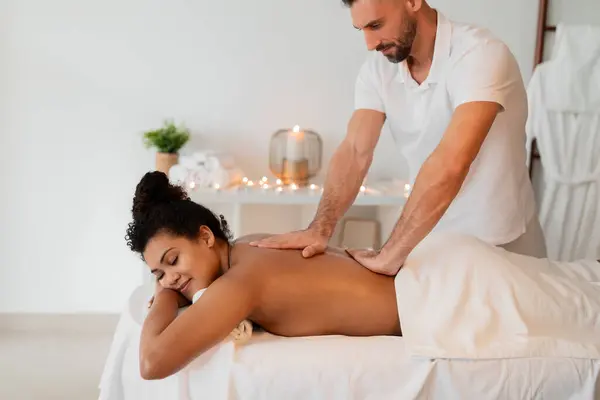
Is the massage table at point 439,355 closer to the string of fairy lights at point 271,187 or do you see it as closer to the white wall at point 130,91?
the string of fairy lights at point 271,187

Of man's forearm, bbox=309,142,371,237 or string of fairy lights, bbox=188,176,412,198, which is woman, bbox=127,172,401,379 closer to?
man's forearm, bbox=309,142,371,237

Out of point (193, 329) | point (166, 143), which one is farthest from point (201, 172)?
point (193, 329)

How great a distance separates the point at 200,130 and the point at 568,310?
1875mm

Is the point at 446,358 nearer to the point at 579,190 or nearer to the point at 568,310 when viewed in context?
the point at 568,310

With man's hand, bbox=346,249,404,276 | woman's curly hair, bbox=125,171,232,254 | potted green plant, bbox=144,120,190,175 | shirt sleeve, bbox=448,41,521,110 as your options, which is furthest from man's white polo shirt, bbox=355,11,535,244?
potted green plant, bbox=144,120,190,175

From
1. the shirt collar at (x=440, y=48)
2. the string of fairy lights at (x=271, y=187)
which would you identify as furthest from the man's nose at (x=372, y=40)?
the string of fairy lights at (x=271, y=187)

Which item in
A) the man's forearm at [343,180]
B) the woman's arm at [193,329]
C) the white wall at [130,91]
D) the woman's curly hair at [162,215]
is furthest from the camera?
the white wall at [130,91]

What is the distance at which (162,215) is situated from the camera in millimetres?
1553

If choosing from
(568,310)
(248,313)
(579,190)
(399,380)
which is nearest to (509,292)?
(568,310)

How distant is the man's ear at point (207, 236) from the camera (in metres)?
1.58

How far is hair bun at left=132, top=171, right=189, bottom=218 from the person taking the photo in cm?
160

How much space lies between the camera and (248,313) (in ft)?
4.72

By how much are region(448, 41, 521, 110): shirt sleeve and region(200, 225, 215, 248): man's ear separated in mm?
695

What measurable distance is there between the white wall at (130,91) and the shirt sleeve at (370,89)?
3.01 ft
